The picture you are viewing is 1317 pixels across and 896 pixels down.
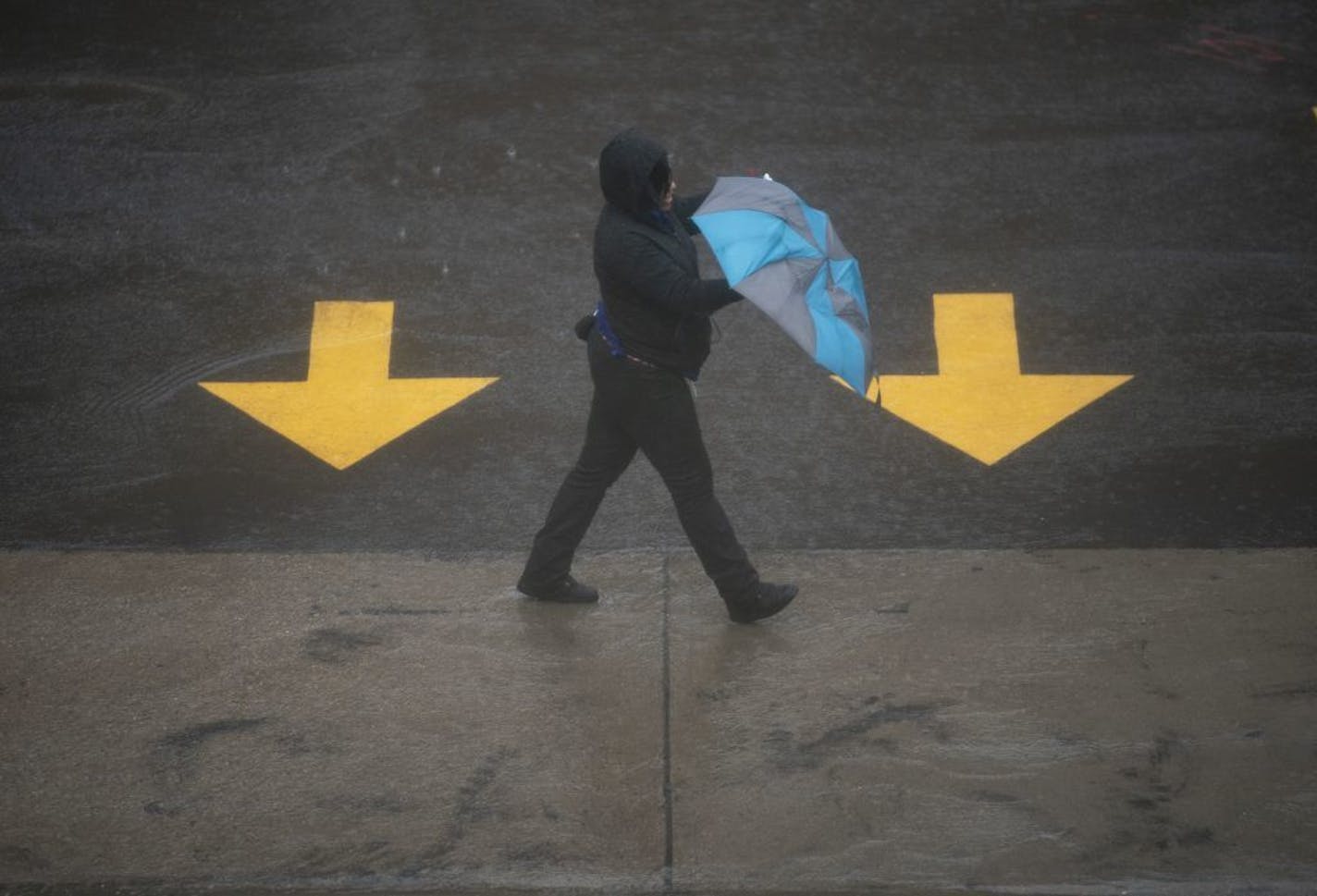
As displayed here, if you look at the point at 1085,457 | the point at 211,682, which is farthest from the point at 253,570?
the point at 1085,457

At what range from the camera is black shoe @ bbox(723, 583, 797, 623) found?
231 inches

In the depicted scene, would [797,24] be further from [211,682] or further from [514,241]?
[211,682]

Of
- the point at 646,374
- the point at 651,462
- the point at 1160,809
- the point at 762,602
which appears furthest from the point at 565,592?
the point at 1160,809

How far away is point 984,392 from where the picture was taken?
23.8 ft

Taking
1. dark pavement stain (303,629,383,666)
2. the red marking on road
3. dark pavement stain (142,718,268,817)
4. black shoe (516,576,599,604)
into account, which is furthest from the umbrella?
the red marking on road

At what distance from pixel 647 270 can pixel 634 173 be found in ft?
1.00

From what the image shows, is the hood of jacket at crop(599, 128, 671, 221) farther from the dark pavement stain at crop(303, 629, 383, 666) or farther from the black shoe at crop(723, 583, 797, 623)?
the dark pavement stain at crop(303, 629, 383, 666)

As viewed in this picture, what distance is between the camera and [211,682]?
Result: 563 cm

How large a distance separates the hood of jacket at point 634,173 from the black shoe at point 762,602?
1402 mm

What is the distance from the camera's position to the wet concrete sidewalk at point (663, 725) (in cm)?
489

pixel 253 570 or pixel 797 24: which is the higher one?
pixel 797 24

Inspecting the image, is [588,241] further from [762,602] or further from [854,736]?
[854,736]

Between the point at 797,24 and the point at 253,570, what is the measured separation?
17.0 feet

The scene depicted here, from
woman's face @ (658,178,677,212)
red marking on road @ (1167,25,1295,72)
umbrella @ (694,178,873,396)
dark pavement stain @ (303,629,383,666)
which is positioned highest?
red marking on road @ (1167,25,1295,72)
